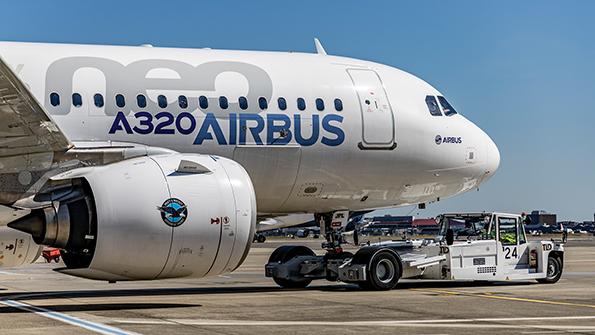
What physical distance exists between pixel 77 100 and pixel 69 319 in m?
5.13

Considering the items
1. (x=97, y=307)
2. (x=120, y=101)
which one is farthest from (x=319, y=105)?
(x=97, y=307)

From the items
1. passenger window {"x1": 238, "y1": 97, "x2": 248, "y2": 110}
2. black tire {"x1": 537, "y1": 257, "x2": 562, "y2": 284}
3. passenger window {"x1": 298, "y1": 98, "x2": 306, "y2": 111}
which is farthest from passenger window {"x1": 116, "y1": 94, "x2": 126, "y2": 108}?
black tire {"x1": 537, "y1": 257, "x2": 562, "y2": 284}

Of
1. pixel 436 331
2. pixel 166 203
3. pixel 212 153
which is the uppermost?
pixel 212 153

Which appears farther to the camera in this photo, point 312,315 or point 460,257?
point 460,257

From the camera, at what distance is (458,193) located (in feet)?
78.5

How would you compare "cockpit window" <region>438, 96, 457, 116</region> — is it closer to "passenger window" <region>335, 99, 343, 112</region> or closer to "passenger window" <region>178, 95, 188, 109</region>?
"passenger window" <region>335, 99, 343, 112</region>

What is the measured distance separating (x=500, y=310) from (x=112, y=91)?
8.31 meters

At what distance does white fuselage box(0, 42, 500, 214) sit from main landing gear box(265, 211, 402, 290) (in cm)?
76

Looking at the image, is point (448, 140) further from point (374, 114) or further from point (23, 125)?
point (23, 125)

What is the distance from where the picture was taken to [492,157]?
2364 cm

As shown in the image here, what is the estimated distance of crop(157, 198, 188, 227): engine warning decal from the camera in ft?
52.5

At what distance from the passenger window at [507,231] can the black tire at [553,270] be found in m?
1.04

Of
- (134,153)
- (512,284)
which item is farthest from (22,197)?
(512,284)

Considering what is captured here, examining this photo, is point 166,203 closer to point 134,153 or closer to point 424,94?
point 134,153
